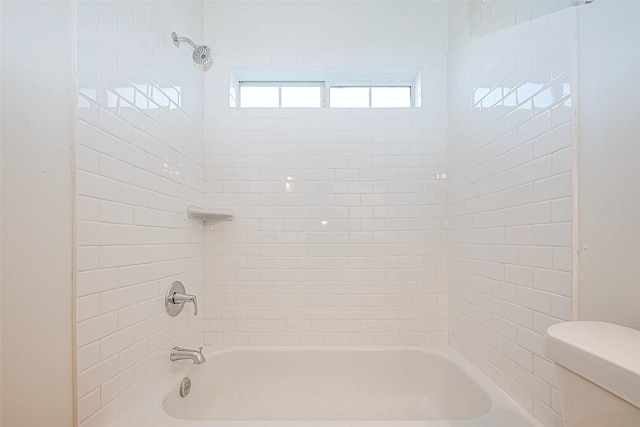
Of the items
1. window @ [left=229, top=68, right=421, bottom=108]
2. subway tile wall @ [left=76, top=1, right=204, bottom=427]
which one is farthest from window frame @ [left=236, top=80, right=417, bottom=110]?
subway tile wall @ [left=76, top=1, right=204, bottom=427]

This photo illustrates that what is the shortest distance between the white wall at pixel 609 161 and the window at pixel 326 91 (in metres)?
1.22

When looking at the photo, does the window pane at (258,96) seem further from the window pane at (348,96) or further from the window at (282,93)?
the window pane at (348,96)

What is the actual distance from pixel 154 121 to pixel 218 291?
3.37 ft

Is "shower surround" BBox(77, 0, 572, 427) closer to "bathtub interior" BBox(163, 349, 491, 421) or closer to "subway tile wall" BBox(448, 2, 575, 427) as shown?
"subway tile wall" BBox(448, 2, 575, 427)

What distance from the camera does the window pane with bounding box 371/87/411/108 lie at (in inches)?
84.3

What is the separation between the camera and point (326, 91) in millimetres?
2137

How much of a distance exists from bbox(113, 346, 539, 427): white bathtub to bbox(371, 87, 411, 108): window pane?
1.52 m

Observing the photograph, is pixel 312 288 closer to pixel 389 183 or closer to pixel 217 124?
pixel 389 183

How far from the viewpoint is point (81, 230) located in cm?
97

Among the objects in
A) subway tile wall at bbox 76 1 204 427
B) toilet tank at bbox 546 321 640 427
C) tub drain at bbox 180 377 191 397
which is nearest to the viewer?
toilet tank at bbox 546 321 640 427

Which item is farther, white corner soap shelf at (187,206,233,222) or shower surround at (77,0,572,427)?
white corner soap shelf at (187,206,233,222)

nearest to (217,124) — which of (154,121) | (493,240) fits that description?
(154,121)

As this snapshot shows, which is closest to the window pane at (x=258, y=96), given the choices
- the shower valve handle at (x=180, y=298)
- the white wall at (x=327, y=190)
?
the white wall at (x=327, y=190)

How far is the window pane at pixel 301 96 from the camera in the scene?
2133 mm
